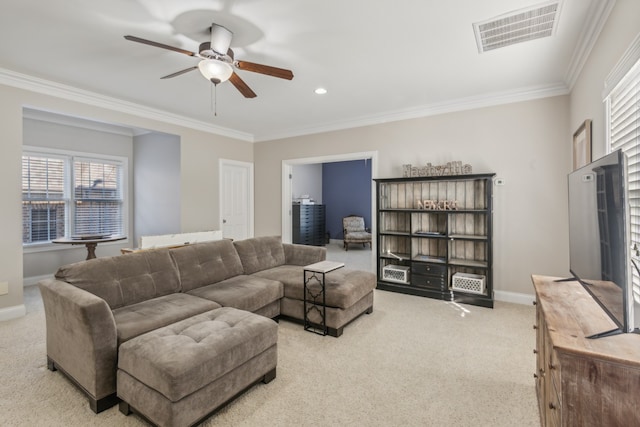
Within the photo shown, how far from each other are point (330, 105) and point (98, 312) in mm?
3512

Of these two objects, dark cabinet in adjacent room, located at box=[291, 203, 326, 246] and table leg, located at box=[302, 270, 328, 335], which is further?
dark cabinet in adjacent room, located at box=[291, 203, 326, 246]

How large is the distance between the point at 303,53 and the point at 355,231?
6.02 meters

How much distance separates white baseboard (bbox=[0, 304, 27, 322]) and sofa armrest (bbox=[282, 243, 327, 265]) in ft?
9.58

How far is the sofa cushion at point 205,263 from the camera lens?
2887mm

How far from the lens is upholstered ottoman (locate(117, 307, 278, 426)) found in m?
1.58

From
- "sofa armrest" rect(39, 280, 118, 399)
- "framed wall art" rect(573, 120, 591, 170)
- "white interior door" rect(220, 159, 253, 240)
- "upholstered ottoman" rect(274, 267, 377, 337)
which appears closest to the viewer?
"sofa armrest" rect(39, 280, 118, 399)

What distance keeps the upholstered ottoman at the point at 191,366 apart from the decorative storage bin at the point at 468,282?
2.67 meters

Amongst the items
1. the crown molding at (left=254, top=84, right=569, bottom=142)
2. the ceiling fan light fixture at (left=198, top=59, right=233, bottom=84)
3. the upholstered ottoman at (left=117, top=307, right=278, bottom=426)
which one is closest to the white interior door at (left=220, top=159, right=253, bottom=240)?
the crown molding at (left=254, top=84, right=569, bottom=142)

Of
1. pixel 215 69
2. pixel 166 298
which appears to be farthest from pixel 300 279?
pixel 215 69

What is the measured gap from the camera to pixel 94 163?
5.48 meters

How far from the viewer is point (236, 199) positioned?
5.83 metres

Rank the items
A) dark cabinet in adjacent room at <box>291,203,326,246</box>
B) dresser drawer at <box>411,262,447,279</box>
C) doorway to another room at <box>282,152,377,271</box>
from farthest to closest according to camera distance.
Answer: doorway to another room at <box>282,152,377,271</box>, dark cabinet in adjacent room at <box>291,203,326,246</box>, dresser drawer at <box>411,262,447,279</box>

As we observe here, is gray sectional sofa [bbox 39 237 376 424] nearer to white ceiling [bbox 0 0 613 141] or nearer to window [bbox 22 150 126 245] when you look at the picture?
white ceiling [bbox 0 0 613 141]

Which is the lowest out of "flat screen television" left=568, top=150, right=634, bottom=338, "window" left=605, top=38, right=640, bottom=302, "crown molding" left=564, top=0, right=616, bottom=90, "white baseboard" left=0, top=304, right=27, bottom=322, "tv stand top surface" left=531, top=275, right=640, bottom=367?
"white baseboard" left=0, top=304, right=27, bottom=322
